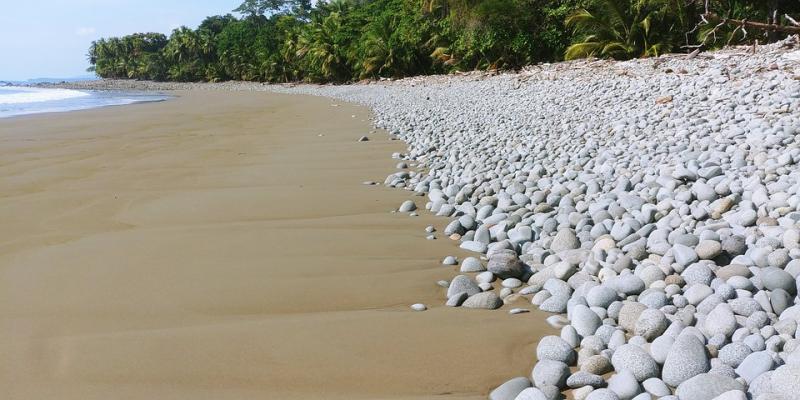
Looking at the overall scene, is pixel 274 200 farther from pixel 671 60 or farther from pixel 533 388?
pixel 671 60

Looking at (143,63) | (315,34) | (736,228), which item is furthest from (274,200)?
(143,63)

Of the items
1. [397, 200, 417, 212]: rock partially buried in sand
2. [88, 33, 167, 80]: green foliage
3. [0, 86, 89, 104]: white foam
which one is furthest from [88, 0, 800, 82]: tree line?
[88, 33, 167, 80]: green foliage

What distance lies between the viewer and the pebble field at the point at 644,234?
1.94 m

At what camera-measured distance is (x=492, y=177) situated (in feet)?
16.2

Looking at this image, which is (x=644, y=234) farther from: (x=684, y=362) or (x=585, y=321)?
(x=684, y=362)

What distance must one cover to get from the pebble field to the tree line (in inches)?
31.9

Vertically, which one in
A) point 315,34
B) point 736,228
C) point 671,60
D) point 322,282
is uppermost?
point 315,34

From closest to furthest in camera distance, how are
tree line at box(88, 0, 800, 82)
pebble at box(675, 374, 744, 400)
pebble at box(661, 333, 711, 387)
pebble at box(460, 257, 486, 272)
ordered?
pebble at box(675, 374, 744, 400), pebble at box(661, 333, 711, 387), pebble at box(460, 257, 486, 272), tree line at box(88, 0, 800, 82)

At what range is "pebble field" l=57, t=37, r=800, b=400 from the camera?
1.94 meters

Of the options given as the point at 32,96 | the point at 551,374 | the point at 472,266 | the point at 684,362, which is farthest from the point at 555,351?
the point at 32,96

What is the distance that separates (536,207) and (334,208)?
1.48 metres

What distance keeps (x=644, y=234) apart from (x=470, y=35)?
733 inches

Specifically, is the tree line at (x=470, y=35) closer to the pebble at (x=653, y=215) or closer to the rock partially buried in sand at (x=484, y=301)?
the pebble at (x=653, y=215)

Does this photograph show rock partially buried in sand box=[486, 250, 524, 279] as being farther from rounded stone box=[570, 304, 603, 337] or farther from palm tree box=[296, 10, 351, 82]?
palm tree box=[296, 10, 351, 82]
